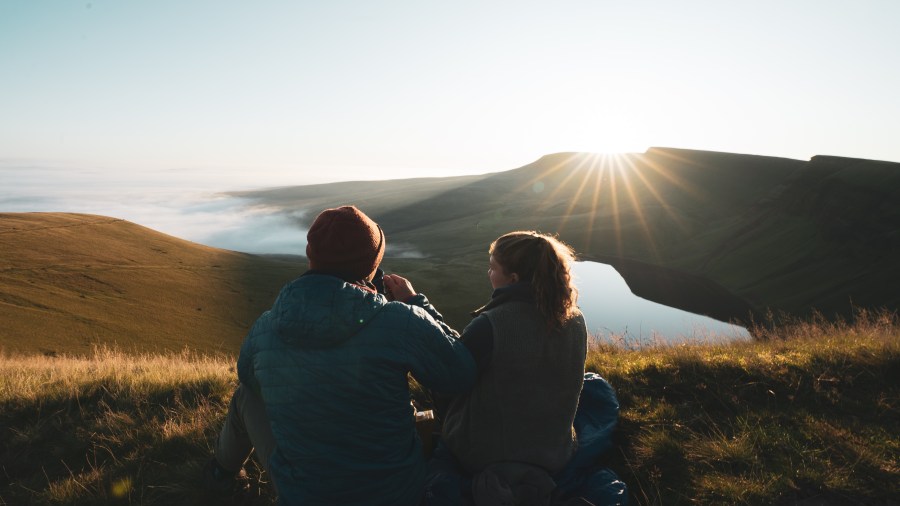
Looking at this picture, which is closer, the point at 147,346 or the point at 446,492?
the point at 446,492

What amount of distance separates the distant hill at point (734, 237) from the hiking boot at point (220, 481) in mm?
67423

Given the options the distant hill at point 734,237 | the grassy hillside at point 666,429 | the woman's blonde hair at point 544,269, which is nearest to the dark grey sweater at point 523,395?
the woman's blonde hair at point 544,269

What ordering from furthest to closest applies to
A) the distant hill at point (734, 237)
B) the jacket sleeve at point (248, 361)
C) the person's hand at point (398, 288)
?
the distant hill at point (734, 237) → the person's hand at point (398, 288) → the jacket sleeve at point (248, 361)

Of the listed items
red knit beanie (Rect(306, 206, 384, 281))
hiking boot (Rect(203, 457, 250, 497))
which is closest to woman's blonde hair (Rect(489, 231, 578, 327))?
red knit beanie (Rect(306, 206, 384, 281))

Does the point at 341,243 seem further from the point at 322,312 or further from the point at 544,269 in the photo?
the point at 544,269

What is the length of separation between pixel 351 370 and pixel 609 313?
82.4 meters

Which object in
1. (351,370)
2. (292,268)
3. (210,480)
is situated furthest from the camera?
(292,268)

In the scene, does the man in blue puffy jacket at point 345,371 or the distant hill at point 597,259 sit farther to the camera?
the distant hill at point 597,259

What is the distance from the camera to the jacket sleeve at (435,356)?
2.75m

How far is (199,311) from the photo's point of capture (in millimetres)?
50688

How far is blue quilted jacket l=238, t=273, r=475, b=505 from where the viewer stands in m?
2.61

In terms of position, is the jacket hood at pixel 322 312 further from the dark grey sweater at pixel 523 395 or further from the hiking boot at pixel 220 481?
the hiking boot at pixel 220 481

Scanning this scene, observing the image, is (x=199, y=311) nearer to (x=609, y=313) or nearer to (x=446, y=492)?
(x=446, y=492)

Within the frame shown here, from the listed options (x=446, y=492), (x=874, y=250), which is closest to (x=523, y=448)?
(x=446, y=492)
